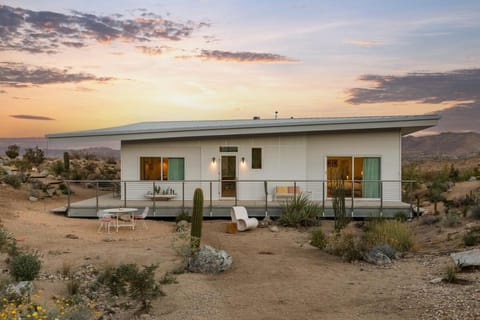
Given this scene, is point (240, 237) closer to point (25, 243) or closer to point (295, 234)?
point (295, 234)

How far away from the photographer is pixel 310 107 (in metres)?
31.4

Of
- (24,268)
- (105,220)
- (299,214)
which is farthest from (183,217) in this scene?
(24,268)

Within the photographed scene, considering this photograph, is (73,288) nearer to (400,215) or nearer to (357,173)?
(400,215)

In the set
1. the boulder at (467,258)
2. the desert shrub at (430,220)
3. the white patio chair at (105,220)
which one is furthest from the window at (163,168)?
the boulder at (467,258)

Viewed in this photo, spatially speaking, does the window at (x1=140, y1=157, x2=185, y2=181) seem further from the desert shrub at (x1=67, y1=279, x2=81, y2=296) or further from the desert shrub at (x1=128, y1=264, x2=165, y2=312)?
the desert shrub at (x1=128, y1=264, x2=165, y2=312)

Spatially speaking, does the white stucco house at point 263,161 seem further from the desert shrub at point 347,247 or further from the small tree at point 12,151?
the small tree at point 12,151

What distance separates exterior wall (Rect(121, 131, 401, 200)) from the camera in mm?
19109

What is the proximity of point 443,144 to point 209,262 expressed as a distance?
106 metres

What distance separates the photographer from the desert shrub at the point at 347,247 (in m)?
10.7

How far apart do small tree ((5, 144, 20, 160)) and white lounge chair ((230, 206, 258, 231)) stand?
112 ft

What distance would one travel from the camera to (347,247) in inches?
429

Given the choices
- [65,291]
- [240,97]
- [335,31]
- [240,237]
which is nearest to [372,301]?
[65,291]

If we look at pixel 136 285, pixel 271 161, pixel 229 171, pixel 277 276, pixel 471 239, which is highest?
pixel 271 161

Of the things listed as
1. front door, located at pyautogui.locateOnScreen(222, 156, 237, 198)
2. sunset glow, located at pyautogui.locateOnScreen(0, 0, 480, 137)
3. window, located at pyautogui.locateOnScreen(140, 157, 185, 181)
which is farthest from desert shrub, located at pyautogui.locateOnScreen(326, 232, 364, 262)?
sunset glow, located at pyautogui.locateOnScreen(0, 0, 480, 137)
